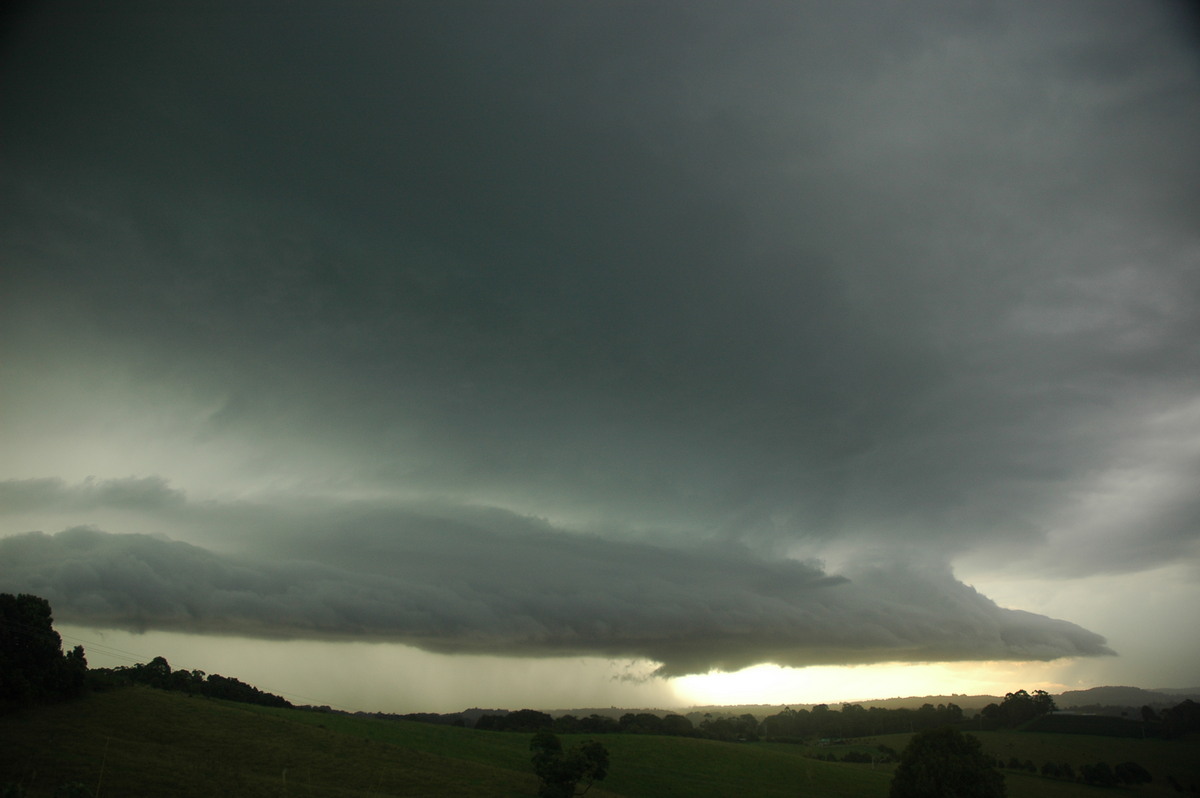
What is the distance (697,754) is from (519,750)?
133 feet

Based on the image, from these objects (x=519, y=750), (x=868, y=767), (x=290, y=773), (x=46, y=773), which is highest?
(x=46, y=773)

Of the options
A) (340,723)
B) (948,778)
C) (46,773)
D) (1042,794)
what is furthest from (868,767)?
(46,773)

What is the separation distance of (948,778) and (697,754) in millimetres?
56872

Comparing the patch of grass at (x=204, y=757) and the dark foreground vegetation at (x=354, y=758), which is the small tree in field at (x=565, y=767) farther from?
the patch of grass at (x=204, y=757)

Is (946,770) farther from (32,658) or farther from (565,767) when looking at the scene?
(32,658)

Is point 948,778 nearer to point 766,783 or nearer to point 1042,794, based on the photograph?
point 766,783

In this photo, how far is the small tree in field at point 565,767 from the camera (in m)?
88.8

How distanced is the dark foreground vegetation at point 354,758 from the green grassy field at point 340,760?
342 mm

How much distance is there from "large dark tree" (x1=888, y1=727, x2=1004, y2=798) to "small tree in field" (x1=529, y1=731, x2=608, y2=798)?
46.8 m

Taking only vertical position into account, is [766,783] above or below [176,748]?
below

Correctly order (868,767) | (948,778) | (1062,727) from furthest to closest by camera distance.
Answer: (1062,727)
(868,767)
(948,778)

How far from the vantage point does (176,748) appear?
3024 inches

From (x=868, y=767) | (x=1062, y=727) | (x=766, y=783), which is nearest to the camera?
(x=766, y=783)

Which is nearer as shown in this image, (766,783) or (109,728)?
(109,728)
